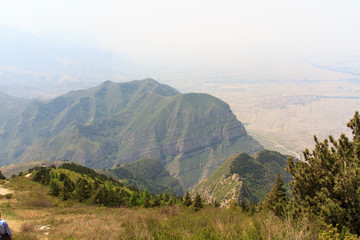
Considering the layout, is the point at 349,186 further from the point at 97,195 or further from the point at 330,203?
the point at 97,195

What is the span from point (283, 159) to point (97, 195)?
382ft

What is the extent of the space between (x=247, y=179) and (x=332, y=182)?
9502cm

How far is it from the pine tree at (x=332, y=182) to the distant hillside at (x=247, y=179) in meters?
64.5

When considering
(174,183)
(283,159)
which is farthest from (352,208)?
(174,183)

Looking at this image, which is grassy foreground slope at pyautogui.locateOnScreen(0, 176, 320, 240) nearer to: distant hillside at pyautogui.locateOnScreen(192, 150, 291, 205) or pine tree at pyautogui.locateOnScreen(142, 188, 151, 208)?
pine tree at pyautogui.locateOnScreen(142, 188, 151, 208)

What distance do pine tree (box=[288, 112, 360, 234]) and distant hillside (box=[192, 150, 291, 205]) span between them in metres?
64.5

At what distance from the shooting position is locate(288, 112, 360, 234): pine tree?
35.4ft

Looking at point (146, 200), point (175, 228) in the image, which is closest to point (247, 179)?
point (146, 200)

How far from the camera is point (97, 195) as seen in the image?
133 feet

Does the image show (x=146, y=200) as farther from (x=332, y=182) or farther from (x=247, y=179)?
(x=247, y=179)

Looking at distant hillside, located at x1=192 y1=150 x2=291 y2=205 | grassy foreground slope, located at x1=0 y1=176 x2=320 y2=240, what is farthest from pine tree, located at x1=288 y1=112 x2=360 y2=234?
distant hillside, located at x1=192 y1=150 x2=291 y2=205

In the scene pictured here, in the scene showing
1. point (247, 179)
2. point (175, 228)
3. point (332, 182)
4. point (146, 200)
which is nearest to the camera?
point (175, 228)

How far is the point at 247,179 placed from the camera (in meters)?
100

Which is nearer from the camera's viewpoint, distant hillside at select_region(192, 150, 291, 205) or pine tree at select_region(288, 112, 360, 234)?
pine tree at select_region(288, 112, 360, 234)
